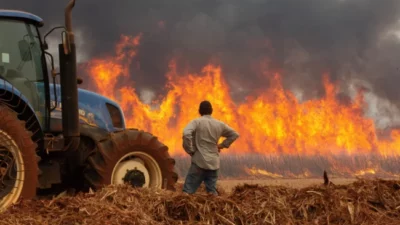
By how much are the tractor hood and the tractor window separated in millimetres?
511

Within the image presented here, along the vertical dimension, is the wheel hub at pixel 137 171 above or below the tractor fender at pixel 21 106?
below

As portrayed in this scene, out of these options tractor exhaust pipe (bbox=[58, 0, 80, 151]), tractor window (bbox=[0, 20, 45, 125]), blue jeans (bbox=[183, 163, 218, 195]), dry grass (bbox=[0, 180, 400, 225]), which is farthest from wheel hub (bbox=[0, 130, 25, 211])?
blue jeans (bbox=[183, 163, 218, 195])

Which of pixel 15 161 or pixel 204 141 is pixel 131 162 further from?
pixel 15 161

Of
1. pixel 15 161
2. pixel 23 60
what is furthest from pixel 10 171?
pixel 23 60

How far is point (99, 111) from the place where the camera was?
10.1 metres

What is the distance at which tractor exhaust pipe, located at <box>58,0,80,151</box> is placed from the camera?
8352 millimetres

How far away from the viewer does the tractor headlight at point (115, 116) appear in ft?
34.0

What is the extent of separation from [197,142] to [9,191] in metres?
2.89

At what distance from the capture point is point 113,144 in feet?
29.5

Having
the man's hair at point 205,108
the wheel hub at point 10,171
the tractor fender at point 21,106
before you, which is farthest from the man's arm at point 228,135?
the wheel hub at point 10,171

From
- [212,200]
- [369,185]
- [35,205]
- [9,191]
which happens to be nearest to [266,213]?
[212,200]

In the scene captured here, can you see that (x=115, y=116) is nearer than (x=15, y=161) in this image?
No

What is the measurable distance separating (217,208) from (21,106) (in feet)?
11.1

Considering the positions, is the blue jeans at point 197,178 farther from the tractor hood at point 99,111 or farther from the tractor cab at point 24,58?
the tractor cab at point 24,58
